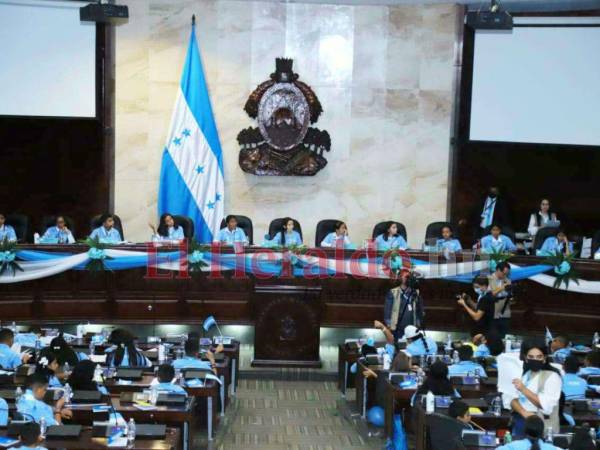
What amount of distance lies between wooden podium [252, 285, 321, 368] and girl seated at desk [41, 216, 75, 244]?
10.5ft

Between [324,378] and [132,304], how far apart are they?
2745mm

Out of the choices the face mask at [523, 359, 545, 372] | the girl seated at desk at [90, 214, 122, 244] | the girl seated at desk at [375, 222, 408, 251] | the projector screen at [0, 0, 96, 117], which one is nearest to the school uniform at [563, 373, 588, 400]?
the face mask at [523, 359, 545, 372]

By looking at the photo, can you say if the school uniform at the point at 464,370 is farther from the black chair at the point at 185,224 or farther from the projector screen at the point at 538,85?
the projector screen at the point at 538,85

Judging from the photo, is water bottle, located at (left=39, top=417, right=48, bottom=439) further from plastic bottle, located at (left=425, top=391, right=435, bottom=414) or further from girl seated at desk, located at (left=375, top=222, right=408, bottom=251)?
girl seated at desk, located at (left=375, top=222, right=408, bottom=251)

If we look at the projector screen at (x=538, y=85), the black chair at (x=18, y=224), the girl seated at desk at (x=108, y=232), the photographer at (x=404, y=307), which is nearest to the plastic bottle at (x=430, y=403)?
the photographer at (x=404, y=307)

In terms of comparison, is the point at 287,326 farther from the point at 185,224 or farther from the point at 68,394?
the point at 68,394

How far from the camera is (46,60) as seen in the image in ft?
48.4

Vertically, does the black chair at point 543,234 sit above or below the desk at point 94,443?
above

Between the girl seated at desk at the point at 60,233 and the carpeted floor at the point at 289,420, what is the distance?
11.6ft

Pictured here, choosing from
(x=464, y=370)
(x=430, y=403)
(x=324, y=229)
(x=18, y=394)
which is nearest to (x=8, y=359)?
(x=18, y=394)

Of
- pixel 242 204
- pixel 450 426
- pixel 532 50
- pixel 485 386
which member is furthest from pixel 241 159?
pixel 450 426

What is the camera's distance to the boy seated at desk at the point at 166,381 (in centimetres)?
790

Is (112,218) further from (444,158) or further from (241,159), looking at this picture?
(444,158)

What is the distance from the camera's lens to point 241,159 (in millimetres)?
15367
